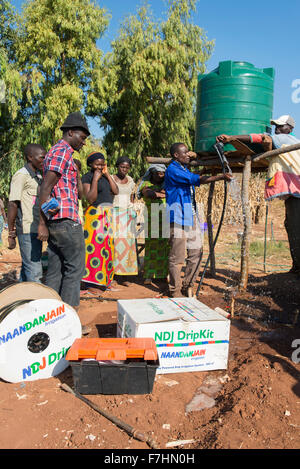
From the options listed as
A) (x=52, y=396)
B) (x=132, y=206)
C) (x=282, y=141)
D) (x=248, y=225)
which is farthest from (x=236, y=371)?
(x=132, y=206)

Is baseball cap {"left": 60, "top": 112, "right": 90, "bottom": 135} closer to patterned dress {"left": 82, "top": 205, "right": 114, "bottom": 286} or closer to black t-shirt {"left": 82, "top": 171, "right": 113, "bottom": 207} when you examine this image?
black t-shirt {"left": 82, "top": 171, "right": 113, "bottom": 207}

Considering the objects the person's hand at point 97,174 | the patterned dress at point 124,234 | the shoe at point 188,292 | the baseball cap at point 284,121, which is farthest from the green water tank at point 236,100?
the shoe at point 188,292

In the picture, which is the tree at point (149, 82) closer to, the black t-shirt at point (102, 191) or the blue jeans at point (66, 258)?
the black t-shirt at point (102, 191)

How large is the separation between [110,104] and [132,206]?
8.78 m

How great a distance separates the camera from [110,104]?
13422 mm

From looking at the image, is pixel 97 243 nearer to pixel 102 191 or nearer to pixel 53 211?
pixel 102 191

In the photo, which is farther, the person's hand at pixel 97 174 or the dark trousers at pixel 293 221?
the dark trousers at pixel 293 221

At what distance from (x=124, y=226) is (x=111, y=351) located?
10.7ft

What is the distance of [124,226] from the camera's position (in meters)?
5.68

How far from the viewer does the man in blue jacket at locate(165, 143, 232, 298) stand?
4496 mm

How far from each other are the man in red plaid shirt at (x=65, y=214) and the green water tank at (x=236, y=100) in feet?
6.19

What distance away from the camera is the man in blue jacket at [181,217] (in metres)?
4.50

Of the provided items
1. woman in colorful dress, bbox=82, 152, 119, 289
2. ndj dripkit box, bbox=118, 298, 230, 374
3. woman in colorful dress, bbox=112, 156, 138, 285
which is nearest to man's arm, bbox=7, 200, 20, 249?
woman in colorful dress, bbox=82, 152, 119, 289

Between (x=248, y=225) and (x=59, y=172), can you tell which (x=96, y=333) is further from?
(x=248, y=225)
